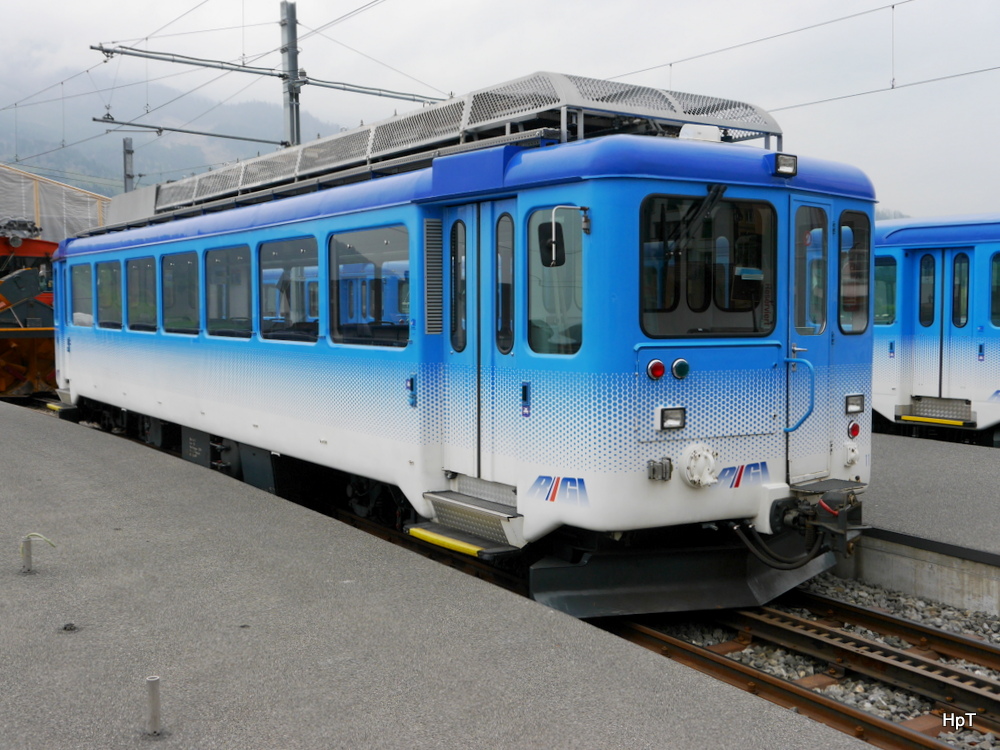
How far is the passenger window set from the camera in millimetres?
12844

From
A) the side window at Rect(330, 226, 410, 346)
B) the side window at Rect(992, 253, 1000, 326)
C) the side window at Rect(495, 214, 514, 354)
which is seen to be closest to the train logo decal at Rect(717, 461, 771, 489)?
the side window at Rect(495, 214, 514, 354)

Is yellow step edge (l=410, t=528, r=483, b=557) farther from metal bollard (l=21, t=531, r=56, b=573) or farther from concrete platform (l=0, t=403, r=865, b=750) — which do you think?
metal bollard (l=21, t=531, r=56, b=573)

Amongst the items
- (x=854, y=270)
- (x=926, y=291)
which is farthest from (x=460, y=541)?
(x=926, y=291)

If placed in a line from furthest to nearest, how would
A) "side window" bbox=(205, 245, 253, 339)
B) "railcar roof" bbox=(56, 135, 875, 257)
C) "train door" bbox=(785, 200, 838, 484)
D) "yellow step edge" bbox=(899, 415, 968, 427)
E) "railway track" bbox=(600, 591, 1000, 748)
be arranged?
"yellow step edge" bbox=(899, 415, 968, 427), "side window" bbox=(205, 245, 253, 339), "train door" bbox=(785, 200, 838, 484), "railcar roof" bbox=(56, 135, 875, 257), "railway track" bbox=(600, 591, 1000, 748)

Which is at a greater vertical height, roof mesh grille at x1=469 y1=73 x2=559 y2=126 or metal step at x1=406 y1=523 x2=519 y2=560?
roof mesh grille at x1=469 y1=73 x2=559 y2=126

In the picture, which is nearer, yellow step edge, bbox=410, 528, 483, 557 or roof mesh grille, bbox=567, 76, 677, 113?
yellow step edge, bbox=410, 528, 483, 557

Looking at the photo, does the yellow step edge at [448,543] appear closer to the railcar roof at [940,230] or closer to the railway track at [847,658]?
the railway track at [847,658]

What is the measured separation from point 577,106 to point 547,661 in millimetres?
3442

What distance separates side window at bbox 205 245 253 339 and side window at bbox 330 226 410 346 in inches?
70.3

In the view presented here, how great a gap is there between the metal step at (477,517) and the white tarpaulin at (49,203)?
3071 cm

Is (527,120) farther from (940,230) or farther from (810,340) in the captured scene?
(940,230)

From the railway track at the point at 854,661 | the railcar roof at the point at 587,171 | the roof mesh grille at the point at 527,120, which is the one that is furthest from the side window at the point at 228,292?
the railway track at the point at 854,661

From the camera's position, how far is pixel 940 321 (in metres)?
13.1

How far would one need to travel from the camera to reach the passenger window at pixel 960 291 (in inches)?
506
